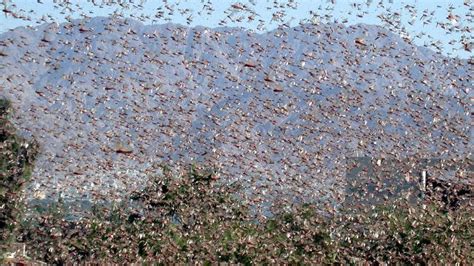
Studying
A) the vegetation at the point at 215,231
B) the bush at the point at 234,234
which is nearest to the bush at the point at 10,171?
the vegetation at the point at 215,231

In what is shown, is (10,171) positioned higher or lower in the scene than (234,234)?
lower

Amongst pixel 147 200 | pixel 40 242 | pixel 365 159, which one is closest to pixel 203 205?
pixel 147 200

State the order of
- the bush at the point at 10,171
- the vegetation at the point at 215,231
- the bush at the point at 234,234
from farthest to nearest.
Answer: the bush at the point at 10,171
the vegetation at the point at 215,231
the bush at the point at 234,234

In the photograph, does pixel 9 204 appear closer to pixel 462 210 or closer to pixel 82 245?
pixel 82 245

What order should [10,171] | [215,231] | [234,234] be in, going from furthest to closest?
1. [10,171]
2. [215,231]
3. [234,234]

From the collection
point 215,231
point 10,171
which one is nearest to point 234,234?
point 215,231

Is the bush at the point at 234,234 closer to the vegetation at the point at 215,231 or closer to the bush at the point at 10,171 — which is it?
the vegetation at the point at 215,231

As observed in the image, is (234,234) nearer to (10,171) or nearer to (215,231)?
(215,231)

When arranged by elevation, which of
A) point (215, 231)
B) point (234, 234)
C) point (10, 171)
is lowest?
point (10, 171)

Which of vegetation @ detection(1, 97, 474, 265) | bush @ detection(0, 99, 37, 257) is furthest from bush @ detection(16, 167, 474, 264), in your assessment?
bush @ detection(0, 99, 37, 257)

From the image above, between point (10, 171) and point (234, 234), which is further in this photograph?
point (10, 171)
